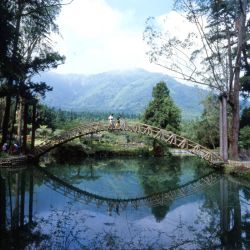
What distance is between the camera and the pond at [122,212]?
898 centimetres

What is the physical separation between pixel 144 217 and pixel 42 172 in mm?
12541

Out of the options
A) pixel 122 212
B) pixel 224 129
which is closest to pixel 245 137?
pixel 224 129

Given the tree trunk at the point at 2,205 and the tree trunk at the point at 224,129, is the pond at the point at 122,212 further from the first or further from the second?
the tree trunk at the point at 224,129

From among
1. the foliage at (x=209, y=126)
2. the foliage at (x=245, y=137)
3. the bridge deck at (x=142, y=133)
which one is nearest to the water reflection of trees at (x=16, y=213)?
the bridge deck at (x=142, y=133)

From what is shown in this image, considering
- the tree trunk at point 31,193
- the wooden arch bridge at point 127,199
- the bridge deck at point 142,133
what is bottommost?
the wooden arch bridge at point 127,199

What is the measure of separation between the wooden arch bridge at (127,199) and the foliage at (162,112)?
17282 mm

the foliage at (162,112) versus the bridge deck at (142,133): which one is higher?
the foliage at (162,112)

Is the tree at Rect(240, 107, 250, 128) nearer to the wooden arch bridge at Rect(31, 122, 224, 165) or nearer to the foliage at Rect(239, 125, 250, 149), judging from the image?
the foliage at Rect(239, 125, 250, 149)

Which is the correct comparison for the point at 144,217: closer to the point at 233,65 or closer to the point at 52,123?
the point at 233,65

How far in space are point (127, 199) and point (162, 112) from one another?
2420cm

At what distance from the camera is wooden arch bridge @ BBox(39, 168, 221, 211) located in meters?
14.3

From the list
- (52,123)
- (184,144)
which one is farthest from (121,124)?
(52,123)

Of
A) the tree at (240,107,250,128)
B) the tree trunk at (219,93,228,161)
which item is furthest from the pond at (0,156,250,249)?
the tree at (240,107,250,128)

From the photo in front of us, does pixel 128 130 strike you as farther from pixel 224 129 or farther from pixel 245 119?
pixel 245 119
